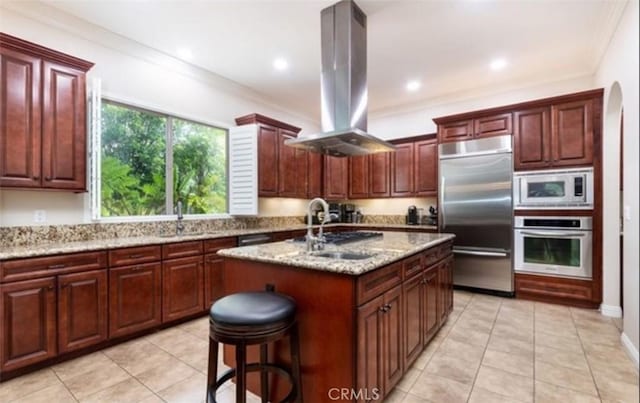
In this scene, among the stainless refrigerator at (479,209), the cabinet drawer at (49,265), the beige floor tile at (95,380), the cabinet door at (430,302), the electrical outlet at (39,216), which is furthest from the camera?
the stainless refrigerator at (479,209)

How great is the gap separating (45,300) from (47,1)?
2609 mm

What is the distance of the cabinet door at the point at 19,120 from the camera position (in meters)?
2.38

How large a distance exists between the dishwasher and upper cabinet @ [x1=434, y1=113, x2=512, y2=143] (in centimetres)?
296

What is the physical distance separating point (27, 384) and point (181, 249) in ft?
4.74

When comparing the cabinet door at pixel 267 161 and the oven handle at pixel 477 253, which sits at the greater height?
the cabinet door at pixel 267 161

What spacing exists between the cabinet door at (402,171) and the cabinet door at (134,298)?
153 inches

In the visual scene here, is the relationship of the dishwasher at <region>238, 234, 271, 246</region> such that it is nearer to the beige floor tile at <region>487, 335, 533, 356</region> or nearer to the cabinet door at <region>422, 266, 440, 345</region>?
the cabinet door at <region>422, 266, 440, 345</region>

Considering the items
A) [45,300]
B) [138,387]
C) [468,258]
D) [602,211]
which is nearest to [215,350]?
[138,387]

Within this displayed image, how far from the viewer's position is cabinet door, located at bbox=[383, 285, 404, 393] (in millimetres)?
1859

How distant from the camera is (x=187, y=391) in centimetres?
206

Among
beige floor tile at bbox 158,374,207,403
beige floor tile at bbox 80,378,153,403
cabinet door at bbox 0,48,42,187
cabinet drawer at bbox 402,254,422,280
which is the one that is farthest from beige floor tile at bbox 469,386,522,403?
cabinet door at bbox 0,48,42,187

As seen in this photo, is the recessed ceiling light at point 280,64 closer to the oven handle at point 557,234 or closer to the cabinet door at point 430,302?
the cabinet door at point 430,302

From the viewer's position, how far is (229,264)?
2205 millimetres

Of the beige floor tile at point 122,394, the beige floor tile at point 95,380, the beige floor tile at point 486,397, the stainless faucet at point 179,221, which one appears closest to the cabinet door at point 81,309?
the beige floor tile at point 95,380
